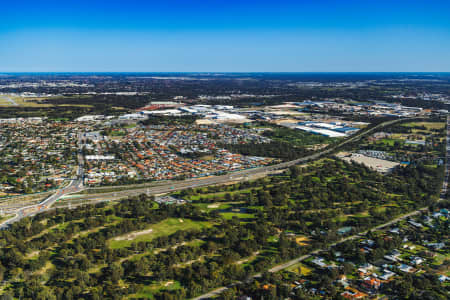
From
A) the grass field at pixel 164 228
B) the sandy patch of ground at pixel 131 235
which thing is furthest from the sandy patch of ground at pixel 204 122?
the sandy patch of ground at pixel 131 235

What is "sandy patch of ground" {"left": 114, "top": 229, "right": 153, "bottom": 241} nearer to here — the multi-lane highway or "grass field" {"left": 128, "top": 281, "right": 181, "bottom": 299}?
"grass field" {"left": 128, "top": 281, "right": 181, "bottom": 299}

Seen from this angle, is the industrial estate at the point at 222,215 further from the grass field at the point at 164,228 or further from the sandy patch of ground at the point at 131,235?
the sandy patch of ground at the point at 131,235

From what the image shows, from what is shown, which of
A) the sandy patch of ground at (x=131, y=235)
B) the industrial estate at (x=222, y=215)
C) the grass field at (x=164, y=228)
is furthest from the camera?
the sandy patch of ground at (x=131, y=235)

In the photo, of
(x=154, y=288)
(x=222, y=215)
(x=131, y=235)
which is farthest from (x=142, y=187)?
(x=154, y=288)

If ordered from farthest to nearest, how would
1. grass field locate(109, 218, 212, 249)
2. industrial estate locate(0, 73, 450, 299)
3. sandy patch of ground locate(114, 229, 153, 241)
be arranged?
1. sandy patch of ground locate(114, 229, 153, 241)
2. grass field locate(109, 218, 212, 249)
3. industrial estate locate(0, 73, 450, 299)

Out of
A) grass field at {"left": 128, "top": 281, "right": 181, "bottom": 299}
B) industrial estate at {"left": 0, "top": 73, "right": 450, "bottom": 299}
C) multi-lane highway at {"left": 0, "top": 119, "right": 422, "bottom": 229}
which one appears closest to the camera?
grass field at {"left": 128, "top": 281, "right": 181, "bottom": 299}

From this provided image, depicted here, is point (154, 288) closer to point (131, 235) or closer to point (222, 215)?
point (131, 235)

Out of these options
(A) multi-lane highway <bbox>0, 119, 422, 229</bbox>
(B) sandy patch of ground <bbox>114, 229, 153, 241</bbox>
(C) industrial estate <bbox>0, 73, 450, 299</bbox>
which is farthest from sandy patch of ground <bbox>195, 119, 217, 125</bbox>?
(B) sandy patch of ground <bbox>114, 229, 153, 241</bbox>

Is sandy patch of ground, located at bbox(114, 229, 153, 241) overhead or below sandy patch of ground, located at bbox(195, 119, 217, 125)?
below
